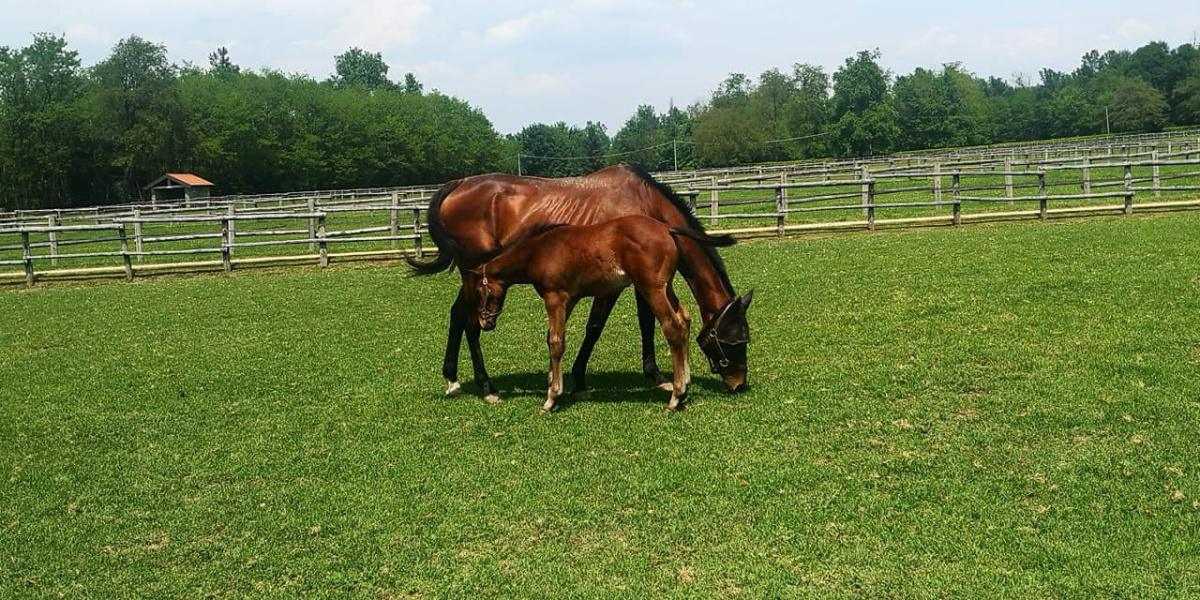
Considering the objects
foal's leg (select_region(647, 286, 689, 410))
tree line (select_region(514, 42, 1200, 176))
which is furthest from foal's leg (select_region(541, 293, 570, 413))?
tree line (select_region(514, 42, 1200, 176))

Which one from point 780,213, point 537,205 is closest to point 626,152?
point 780,213

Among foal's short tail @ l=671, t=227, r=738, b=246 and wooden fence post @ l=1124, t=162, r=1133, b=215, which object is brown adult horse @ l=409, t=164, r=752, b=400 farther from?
wooden fence post @ l=1124, t=162, r=1133, b=215

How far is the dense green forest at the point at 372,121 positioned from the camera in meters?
58.9

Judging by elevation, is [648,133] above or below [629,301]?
above

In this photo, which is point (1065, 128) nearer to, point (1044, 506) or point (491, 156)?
point (491, 156)

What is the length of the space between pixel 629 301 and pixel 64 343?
6798mm

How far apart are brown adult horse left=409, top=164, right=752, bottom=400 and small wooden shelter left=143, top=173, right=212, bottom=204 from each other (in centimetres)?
5074

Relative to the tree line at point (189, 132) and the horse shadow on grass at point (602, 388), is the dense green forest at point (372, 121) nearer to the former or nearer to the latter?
the tree line at point (189, 132)

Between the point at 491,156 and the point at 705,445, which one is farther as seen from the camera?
the point at 491,156

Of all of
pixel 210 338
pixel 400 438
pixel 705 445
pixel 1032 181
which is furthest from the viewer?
pixel 1032 181

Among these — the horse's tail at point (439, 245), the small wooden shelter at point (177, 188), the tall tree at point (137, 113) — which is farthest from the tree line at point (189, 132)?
the horse's tail at point (439, 245)

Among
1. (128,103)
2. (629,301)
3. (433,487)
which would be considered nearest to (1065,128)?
(128,103)

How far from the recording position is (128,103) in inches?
2391

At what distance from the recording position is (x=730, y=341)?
253 inches
